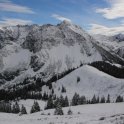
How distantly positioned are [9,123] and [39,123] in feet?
24.1

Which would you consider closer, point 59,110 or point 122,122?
point 122,122

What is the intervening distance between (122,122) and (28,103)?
153 m

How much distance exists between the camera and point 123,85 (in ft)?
639

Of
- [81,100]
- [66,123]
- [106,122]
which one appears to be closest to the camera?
[106,122]

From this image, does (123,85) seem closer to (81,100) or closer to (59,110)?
(81,100)

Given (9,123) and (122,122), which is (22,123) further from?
(122,122)

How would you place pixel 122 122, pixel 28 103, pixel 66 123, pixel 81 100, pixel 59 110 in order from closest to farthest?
pixel 122 122 < pixel 66 123 < pixel 59 110 < pixel 81 100 < pixel 28 103

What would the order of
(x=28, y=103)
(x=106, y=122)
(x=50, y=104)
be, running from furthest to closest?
1. (x=28, y=103)
2. (x=50, y=104)
3. (x=106, y=122)

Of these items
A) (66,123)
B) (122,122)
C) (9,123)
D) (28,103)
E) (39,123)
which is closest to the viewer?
(122,122)

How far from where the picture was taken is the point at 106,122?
121 feet

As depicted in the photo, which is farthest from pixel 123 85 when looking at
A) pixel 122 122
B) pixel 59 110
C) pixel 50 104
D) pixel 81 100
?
pixel 122 122

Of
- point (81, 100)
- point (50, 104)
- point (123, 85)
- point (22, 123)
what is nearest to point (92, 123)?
point (22, 123)

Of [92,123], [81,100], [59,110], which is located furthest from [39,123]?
[81,100]

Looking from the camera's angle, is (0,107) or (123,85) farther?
(123,85)
